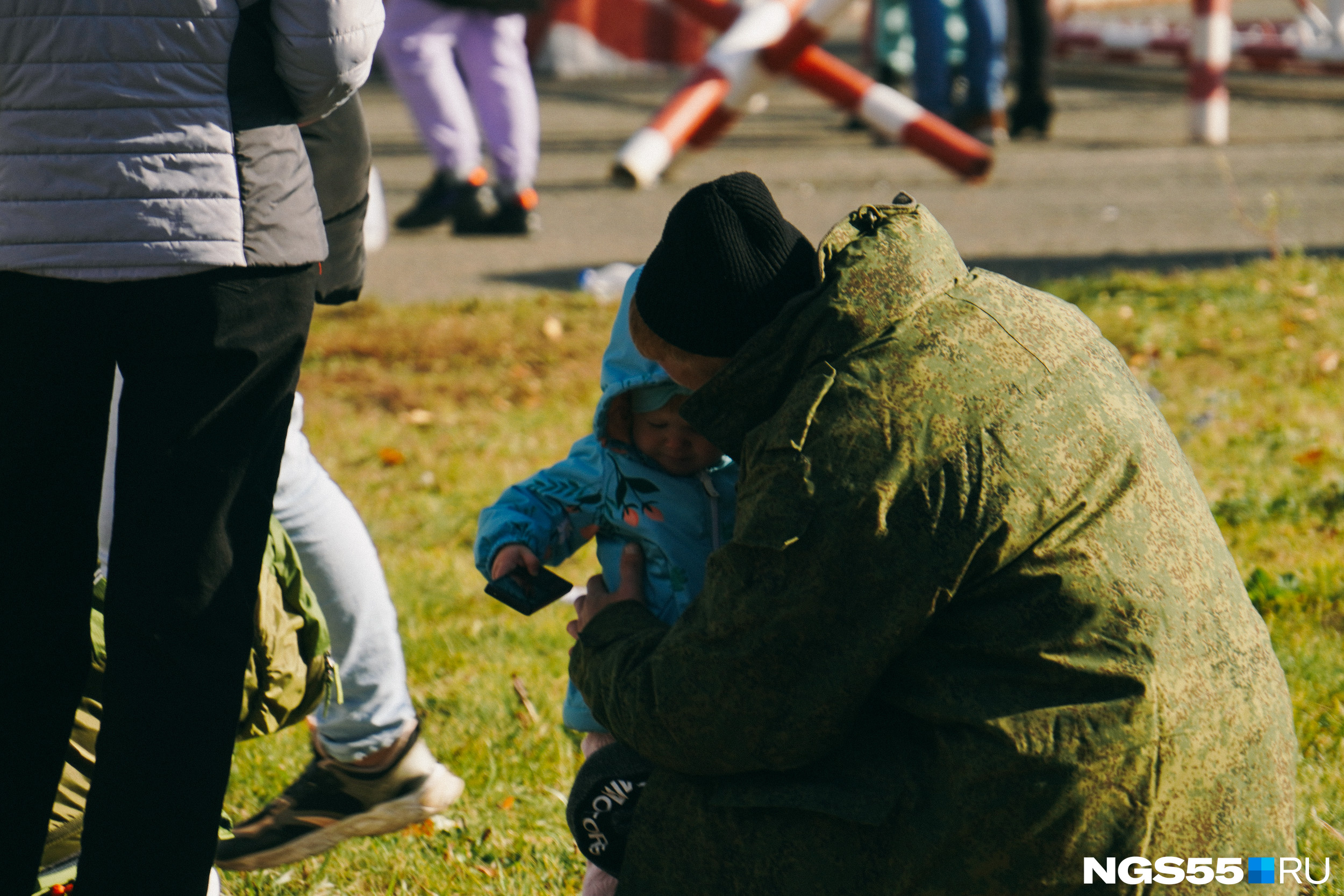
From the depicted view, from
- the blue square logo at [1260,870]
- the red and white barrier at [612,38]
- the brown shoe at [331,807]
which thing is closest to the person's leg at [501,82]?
the brown shoe at [331,807]

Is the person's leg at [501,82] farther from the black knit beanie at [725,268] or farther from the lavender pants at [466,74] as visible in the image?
the black knit beanie at [725,268]

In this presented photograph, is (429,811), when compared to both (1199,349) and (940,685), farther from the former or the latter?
(1199,349)

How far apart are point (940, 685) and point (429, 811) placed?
1.18 metres

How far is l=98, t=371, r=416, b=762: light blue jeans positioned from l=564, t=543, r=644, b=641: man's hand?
0.50 metres

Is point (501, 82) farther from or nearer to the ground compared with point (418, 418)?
farther from the ground

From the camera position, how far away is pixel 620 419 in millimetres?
2010

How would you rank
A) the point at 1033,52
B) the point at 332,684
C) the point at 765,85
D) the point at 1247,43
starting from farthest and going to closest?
the point at 1247,43 < the point at 1033,52 < the point at 765,85 < the point at 332,684

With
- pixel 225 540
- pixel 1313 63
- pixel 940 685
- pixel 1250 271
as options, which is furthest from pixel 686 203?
pixel 1313 63

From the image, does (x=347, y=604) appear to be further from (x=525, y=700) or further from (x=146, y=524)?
(x=525, y=700)

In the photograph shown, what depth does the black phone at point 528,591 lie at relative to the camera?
1.96 metres

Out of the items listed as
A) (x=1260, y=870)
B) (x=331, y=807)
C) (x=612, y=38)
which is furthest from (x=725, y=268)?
(x=612, y=38)

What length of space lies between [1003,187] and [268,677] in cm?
648

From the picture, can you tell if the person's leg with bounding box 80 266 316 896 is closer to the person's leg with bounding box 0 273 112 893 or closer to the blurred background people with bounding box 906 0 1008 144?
the person's leg with bounding box 0 273 112 893

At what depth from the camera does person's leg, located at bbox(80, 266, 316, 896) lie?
5.70 feet
